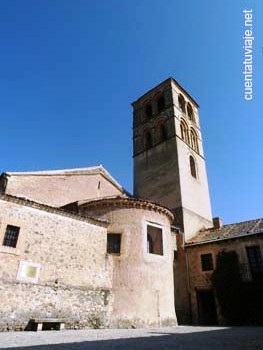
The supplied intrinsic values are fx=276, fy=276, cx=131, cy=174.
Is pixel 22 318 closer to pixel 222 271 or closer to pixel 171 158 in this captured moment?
pixel 222 271

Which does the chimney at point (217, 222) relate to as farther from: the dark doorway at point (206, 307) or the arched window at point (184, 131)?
the arched window at point (184, 131)

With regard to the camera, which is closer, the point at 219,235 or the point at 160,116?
the point at 219,235

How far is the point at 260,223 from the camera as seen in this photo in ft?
60.8

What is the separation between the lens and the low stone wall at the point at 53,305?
9766 millimetres

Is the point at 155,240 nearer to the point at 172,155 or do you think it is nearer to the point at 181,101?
the point at 172,155

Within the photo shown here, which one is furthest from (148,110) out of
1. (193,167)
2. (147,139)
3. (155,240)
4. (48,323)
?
(48,323)

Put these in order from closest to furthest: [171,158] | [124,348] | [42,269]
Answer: [124,348] < [42,269] < [171,158]

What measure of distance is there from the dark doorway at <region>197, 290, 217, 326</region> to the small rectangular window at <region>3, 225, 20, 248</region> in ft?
41.5

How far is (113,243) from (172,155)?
12.5m

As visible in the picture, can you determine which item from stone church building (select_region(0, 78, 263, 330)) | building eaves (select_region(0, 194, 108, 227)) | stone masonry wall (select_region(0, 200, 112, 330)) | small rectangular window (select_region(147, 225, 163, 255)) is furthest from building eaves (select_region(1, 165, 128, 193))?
small rectangular window (select_region(147, 225, 163, 255))

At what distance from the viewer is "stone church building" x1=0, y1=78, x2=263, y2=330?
35.4ft

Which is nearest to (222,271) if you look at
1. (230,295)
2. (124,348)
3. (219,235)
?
(230,295)

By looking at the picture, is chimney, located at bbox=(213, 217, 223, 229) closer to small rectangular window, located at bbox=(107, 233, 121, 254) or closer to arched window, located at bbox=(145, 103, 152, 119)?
small rectangular window, located at bbox=(107, 233, 121, 254)

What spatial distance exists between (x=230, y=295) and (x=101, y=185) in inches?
430
